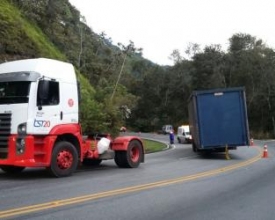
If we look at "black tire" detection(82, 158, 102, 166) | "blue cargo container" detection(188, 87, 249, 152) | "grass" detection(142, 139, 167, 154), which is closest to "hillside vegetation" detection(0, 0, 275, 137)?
"grass" detection(142, 139, 167, 154)

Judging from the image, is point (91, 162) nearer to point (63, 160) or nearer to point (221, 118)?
point (63, 160)

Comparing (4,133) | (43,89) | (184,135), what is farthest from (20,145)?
(184,135)

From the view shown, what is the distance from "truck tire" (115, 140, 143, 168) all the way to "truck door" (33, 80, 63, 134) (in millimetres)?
4043

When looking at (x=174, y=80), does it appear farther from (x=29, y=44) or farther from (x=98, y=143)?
(x=98, y=143)

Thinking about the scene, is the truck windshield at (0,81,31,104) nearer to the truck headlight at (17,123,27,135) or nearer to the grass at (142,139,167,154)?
the truck headlight at (17,123,27,135)

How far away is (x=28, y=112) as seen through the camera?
14.2 m

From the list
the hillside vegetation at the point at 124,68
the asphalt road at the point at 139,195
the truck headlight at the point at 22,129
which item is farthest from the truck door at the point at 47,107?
the hillside vegetation at the point at 124,68

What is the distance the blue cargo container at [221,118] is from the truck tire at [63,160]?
11043 mm

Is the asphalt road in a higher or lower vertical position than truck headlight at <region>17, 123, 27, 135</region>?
lower

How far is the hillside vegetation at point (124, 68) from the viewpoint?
32.3 meters

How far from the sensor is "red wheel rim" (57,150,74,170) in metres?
14.9

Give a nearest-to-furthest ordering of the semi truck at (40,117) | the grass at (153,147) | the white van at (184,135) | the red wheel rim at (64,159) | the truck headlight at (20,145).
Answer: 1. the truck headlight at (20,145)
2. the semi truck at (40,117)
3. the red wheel rim at (64,159)
4. the grass at (153,147)
5. the white van at (184,135)

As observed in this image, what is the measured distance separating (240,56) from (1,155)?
71.6 meters

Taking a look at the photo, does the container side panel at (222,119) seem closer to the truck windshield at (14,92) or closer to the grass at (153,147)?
the grass at (153,147)
